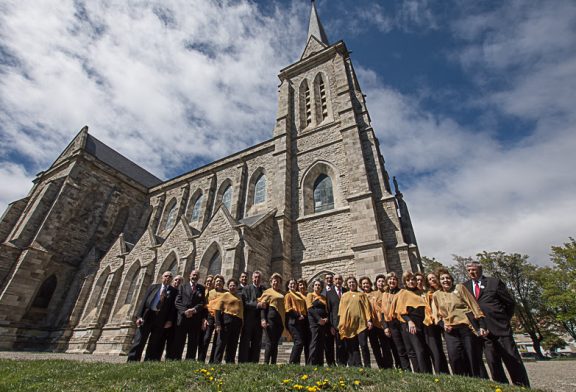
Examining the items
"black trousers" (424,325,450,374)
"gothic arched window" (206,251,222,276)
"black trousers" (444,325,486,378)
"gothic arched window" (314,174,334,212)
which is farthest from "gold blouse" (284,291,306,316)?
"gothic arched window" (314,174,334,212)

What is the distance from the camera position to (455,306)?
442 cm

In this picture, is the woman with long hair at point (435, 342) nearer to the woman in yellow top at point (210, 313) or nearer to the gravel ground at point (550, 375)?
the gravel ground at point (550, 375)

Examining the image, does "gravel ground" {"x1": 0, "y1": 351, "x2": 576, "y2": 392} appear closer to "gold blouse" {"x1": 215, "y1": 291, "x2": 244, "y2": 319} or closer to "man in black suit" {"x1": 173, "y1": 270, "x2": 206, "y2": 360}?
"man in black suit" {"x1": 173, "y1": 270, "x2": 206, "y2": 360}

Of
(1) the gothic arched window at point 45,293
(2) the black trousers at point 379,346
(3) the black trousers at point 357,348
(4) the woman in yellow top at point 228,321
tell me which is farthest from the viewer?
(1) the gothic arched window at point 45,293

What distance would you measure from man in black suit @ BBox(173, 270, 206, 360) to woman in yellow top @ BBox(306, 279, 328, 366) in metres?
2.32

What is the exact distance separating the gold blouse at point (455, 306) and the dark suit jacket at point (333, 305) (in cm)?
174

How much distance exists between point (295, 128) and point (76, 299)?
17.4 meters

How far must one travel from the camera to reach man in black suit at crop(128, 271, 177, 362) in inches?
227

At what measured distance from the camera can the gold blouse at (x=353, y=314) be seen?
522cm

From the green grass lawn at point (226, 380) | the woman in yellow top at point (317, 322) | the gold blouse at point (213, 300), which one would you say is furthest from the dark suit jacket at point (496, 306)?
the gold blouse at point (213, 300)

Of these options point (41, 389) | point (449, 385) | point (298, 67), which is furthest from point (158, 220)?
point (449, 385)

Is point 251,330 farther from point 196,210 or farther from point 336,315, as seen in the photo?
point 196,210

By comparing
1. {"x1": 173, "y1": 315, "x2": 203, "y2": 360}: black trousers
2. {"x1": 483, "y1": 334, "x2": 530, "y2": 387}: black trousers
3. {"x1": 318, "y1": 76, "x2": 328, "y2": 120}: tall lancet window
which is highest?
{"x1": 318, "y1": 76, "x2": 328, "y2": 120}: tall lancet window

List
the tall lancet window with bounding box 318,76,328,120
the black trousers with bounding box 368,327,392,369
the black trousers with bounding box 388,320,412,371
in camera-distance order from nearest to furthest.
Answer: the black trousers with bounding box 388,320,412,371
the black trousers with bounding box 368,327,392,369
the tall lancet window with bounding box 318,76,328,120
